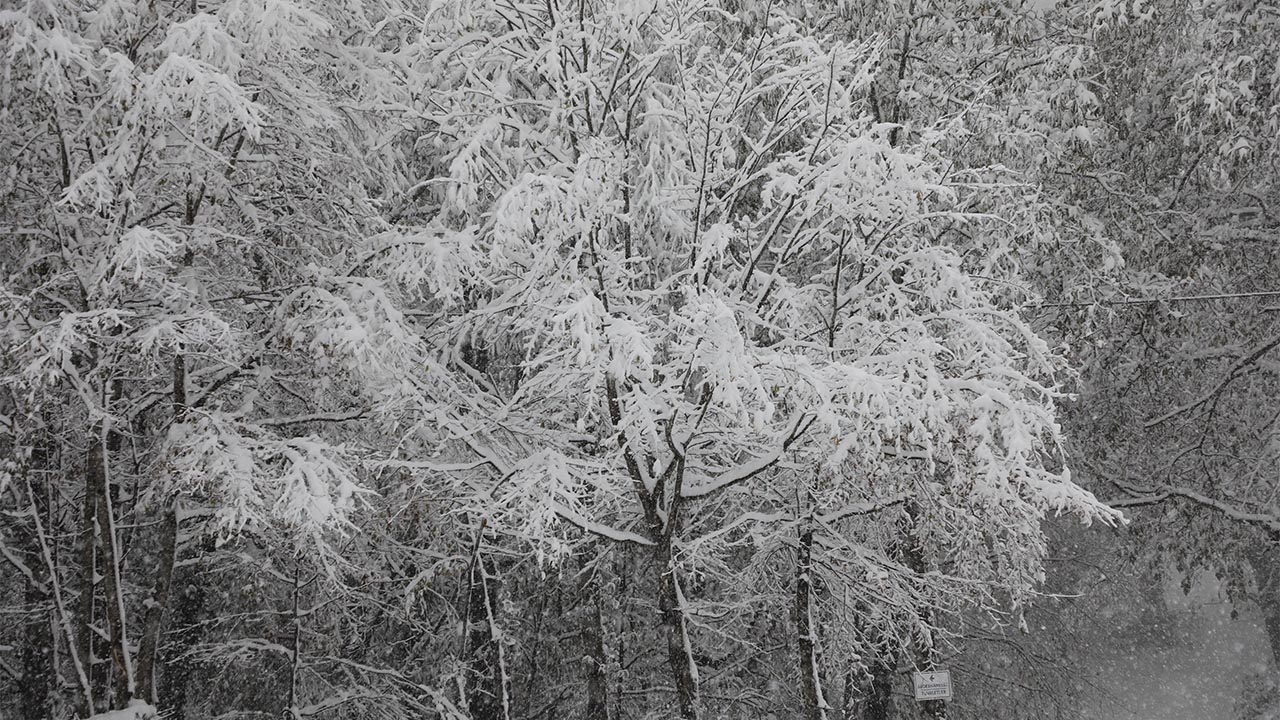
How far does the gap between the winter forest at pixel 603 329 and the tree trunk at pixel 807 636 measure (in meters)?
0.04

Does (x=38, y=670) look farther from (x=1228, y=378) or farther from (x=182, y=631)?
(x=1228, y=378)

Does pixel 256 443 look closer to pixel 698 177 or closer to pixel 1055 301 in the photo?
pixel 698 177

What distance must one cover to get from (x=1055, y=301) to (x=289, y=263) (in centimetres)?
812

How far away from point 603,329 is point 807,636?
341cm

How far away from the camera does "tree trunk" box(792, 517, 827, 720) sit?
303 inches

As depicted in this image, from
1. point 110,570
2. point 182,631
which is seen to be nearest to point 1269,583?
point 182,631

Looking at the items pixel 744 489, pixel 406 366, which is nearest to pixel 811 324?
pixel 744 489

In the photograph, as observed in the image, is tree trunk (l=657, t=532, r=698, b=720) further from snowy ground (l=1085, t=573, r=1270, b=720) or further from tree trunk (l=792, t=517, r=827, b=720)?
snowy ground (l=1085, t=573, r=1270, b=720)

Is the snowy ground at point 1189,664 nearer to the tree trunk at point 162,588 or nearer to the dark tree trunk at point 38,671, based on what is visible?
the dark tree trunk at point 38,671

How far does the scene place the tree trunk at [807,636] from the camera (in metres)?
7.70

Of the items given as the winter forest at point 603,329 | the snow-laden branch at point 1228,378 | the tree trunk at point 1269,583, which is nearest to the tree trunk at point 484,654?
the winter forest at point 603,329

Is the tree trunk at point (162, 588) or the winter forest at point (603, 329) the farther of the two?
the tree trunk at point (162, 588)

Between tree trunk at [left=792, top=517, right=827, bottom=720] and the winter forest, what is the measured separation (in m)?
0.04

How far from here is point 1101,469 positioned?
1168 centimetres
